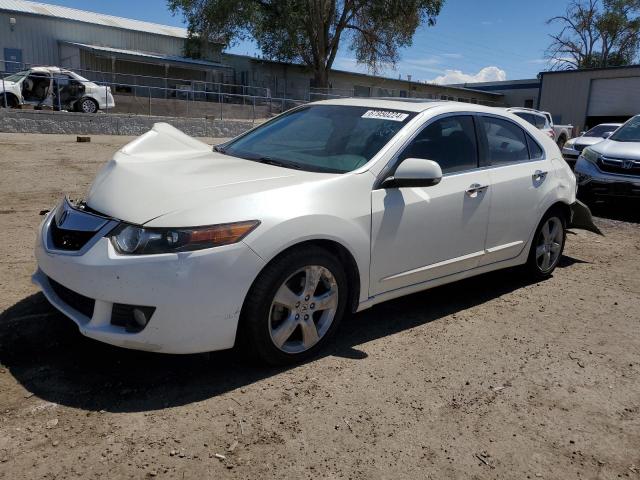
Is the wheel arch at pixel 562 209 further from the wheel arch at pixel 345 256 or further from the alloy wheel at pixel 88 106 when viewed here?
the alloy wheel at pixel 88 106

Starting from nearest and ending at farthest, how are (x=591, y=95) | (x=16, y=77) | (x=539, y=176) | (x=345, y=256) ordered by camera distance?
(x=345, y=256)
(x=539, y=176)
(x=16, y=77)
(x=591, y=95)

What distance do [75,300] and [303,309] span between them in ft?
4.13

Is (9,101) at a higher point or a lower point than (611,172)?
higher

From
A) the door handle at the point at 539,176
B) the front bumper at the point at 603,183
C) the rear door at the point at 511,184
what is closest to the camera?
the rear door at the point at 511,184

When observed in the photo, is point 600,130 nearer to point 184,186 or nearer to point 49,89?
point 184,186

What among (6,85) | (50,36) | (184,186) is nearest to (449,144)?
(184,186)

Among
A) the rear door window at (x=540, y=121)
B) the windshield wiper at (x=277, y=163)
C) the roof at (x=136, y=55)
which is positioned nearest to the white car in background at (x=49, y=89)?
the roof at (x=136, y=55)

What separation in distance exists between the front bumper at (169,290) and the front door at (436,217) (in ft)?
3.24

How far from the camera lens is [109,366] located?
319 cm

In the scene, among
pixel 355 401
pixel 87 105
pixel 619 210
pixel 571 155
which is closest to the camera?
pixel 355 401

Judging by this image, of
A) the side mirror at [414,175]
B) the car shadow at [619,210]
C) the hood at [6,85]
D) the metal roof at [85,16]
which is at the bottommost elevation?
the car shadow at [619,210]

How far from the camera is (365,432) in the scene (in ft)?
9.03

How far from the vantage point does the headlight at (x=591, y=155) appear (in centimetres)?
912

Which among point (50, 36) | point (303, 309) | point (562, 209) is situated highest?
point (50, 36)
